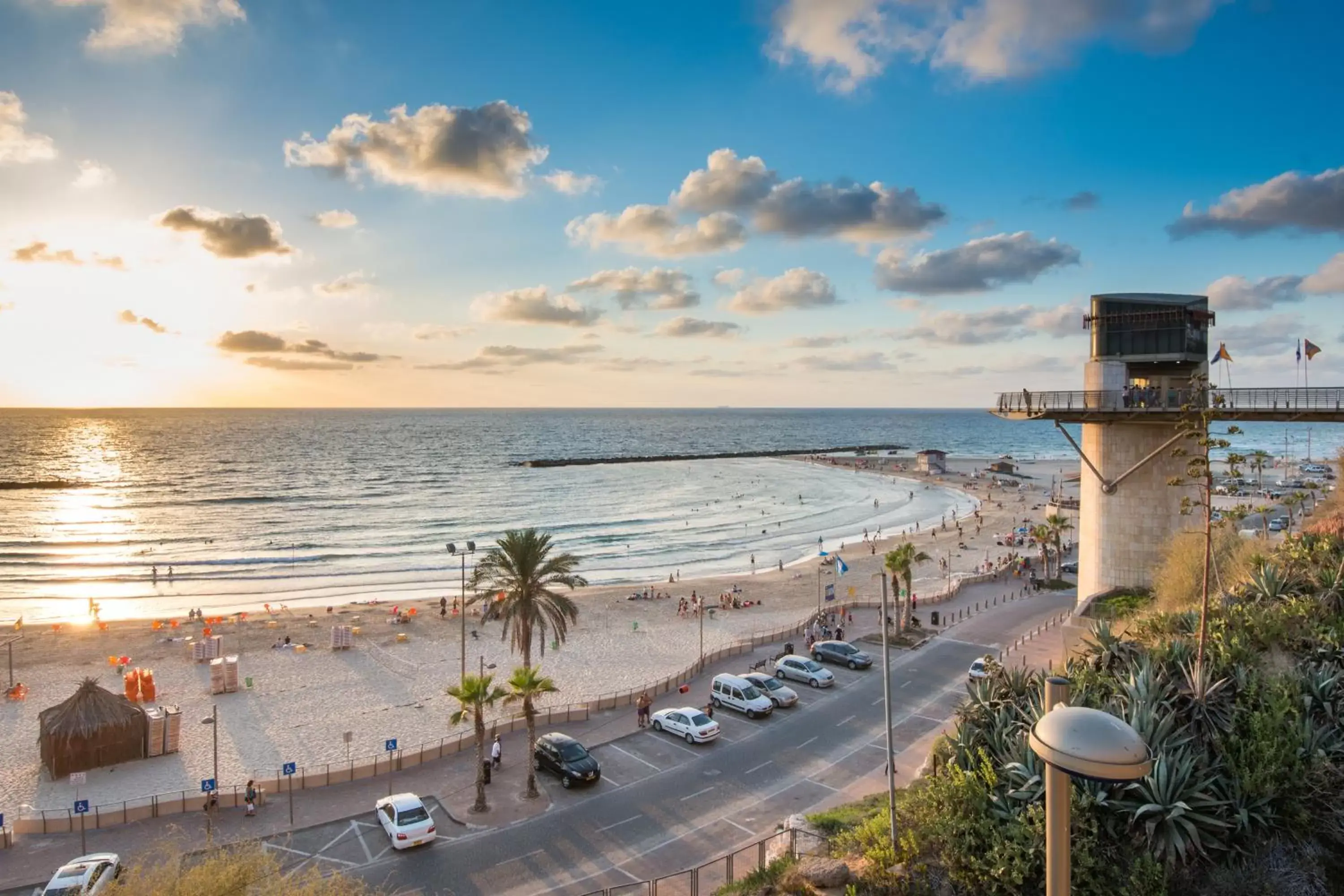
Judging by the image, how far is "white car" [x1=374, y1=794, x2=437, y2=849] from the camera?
19141 mm

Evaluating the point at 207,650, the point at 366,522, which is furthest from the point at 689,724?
the point at 366,522

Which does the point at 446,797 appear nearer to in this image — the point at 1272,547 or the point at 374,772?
the point at 374,772

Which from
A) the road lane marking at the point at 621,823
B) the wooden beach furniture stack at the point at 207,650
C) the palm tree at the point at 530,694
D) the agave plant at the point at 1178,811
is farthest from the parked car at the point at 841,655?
the wooden beach furniture stack at the point at 207,650

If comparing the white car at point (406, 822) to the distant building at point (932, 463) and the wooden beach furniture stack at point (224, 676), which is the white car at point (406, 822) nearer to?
the wooden beach furniture stack at point (224, 676)

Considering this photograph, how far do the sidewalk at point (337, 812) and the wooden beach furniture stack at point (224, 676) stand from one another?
1415 centimetres

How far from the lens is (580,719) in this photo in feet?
93.5

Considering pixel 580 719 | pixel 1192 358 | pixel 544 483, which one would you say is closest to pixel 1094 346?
pixel 1192 358

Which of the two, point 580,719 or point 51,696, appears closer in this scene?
point 580,719

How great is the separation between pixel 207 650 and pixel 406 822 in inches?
1006

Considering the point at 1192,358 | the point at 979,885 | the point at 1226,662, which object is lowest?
the point at 979,885

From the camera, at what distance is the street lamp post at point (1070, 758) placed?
4.74 meters

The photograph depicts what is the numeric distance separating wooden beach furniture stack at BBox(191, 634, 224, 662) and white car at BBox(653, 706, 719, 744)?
2467cm

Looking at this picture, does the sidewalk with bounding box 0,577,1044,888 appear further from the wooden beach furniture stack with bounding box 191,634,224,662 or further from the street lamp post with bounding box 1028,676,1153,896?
the wooden beach furniture stack with bounding box 191,634,224,662

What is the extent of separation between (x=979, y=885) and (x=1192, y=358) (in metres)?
21.8
